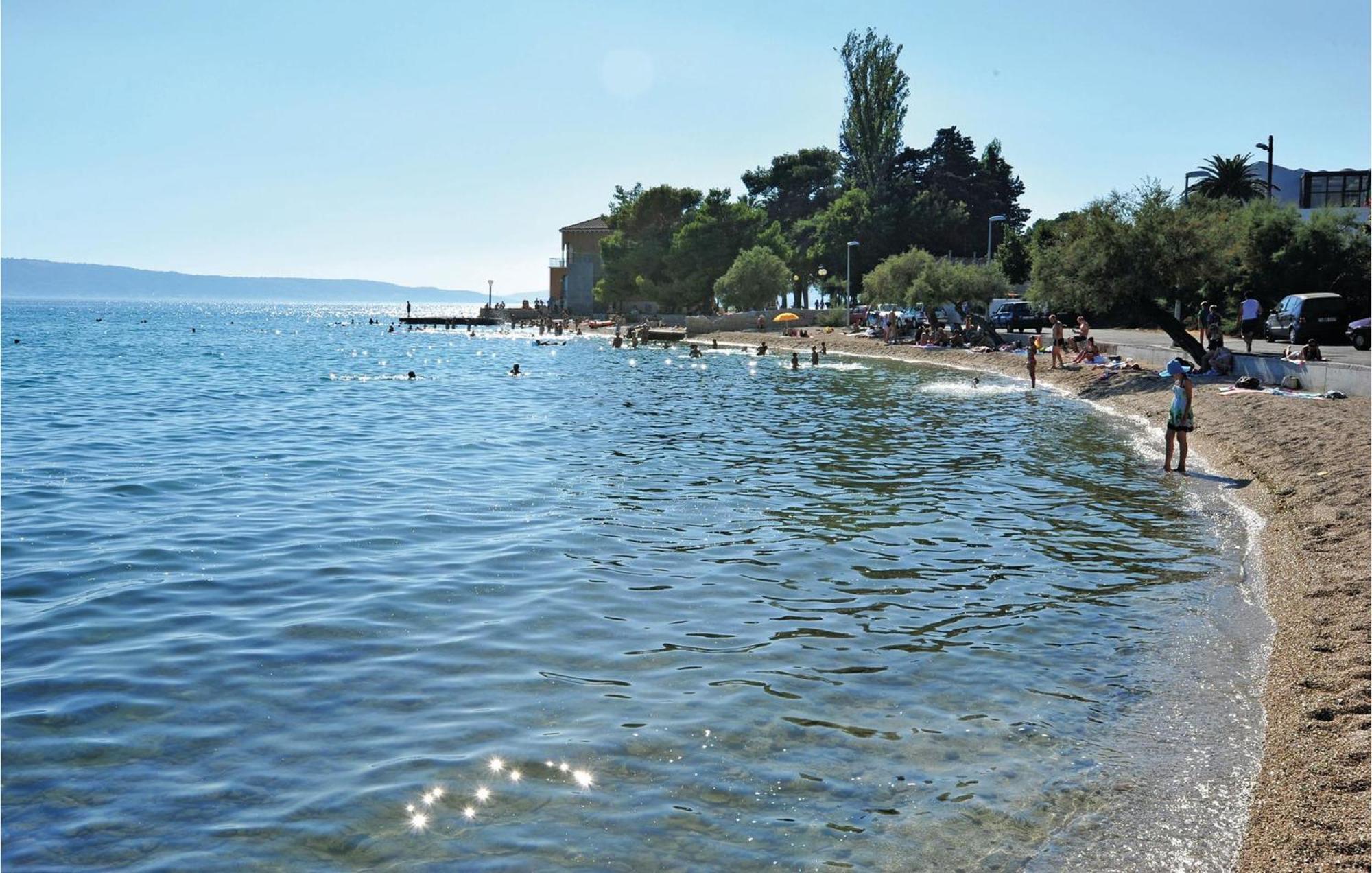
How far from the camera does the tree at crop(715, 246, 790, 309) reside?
286ft

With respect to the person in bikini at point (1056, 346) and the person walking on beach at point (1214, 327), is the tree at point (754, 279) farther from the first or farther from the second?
the person walking on beach at point (1214, 327)

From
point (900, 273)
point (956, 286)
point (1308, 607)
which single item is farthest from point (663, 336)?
point (1308, 607)

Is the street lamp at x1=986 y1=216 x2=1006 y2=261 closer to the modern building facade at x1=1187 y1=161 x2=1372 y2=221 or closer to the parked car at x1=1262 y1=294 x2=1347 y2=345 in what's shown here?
the modern building facade at x1=1187 y1=161 x2=1372 y2=221

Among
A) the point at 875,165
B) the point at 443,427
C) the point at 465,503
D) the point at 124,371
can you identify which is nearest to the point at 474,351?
the point at 124,371

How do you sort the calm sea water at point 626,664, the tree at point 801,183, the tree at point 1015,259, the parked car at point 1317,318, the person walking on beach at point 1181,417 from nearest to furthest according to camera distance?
1. the calm sea water at point 626,664
2. the person walking on beach at point 1181,417
3. the parked car at point 1317,318
4. the tree at point 1015,259
5. the tree at point 801,183

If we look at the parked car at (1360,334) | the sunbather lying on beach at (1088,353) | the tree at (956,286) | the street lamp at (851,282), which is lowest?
the sunbather lying on beach at (1088,353)

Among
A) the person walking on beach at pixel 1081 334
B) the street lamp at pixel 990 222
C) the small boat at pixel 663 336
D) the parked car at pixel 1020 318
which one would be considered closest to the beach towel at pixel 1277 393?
the person walking on beach at pixel 1081 334

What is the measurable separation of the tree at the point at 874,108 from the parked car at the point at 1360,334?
60.0 meters

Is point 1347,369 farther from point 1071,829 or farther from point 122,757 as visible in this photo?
point 122,757

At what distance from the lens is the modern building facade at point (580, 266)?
11881 cm

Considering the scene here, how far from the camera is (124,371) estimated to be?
53.9m

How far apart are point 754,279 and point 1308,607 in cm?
7816

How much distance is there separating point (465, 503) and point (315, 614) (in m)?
6.41

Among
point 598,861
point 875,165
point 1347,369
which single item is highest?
point 875,165
